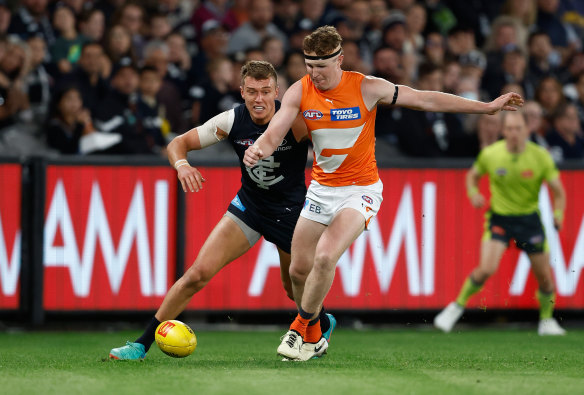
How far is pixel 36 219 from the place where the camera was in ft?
39.6

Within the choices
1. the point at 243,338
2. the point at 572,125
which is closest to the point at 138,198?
the point at 243,338

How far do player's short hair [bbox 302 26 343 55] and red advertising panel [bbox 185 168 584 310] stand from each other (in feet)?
14.8

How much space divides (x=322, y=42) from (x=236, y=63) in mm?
5928

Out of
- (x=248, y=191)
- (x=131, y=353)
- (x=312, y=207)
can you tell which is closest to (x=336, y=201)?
(x=312, y=207)

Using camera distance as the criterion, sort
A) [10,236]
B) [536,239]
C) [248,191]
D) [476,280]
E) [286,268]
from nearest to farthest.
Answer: [248,191] → [286,268] → [10,236] → [476,280] → [536,239]

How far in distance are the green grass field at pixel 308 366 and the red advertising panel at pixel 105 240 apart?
1.75 feet

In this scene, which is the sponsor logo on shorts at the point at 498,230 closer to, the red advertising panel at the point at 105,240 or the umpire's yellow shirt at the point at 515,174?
the umpire's yellow shirt at the point at 515,174

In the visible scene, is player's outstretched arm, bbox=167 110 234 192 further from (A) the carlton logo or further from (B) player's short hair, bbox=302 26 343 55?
(A) the carlton logo

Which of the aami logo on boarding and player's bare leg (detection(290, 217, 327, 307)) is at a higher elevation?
the aami logo on boarding

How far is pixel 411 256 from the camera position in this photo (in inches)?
497

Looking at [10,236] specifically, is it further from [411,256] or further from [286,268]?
[411,256]

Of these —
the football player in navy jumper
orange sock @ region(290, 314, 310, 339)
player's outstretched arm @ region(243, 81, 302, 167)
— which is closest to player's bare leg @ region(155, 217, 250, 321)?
the football player in navy jumper

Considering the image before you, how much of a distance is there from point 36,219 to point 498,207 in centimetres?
558

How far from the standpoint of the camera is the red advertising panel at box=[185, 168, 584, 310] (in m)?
12.4
